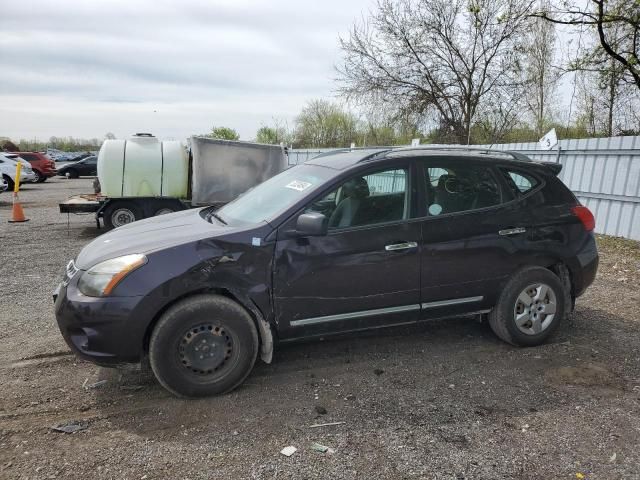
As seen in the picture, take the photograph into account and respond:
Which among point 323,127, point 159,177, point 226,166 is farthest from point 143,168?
point 323,127

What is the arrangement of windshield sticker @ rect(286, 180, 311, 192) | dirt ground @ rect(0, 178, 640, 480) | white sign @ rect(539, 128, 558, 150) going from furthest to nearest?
white sign @ rect(539, 128, 558, 150), windshield sticker @ rect(286, 180, 311, 192), dirt ground @ rect(0, 178, 640, 480)

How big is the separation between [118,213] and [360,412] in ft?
29.3

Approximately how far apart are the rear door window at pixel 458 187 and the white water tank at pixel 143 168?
26.3 feet

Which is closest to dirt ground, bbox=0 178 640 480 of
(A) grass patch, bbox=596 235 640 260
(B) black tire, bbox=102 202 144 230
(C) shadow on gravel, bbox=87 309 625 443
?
(C) shadow on gravel, bbox=87 309 625 443

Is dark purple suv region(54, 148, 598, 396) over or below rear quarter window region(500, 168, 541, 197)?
below

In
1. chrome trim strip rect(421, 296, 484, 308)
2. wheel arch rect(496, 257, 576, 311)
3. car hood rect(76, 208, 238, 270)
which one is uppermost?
car hood rect(76, 208, 238, 270)

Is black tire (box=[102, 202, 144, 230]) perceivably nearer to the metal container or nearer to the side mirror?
the metal container

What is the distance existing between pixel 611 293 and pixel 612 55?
248 inches

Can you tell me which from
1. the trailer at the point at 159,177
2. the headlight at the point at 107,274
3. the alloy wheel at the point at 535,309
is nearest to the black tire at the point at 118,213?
the trailer at the point at 159,177

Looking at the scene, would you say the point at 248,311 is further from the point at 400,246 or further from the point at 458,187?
the point at 458,187

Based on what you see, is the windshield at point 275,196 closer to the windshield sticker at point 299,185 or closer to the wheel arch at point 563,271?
the windshield sticker at point 299,185

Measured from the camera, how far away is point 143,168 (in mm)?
10492

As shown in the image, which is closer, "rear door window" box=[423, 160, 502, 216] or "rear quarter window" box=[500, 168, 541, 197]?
"rear door window" box=[423, 160, 502, 216]

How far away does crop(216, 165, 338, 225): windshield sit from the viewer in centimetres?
373
